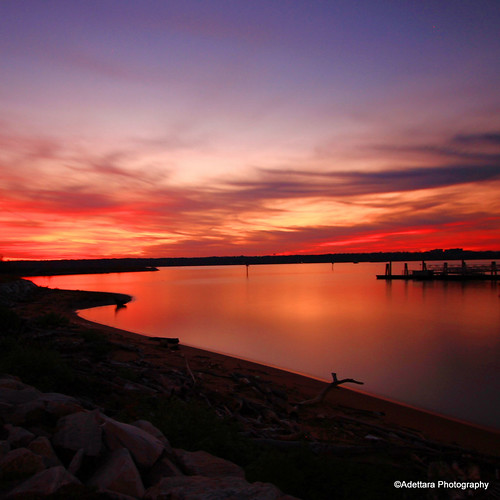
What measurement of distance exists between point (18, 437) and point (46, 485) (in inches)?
47.4

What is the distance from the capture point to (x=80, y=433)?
4652 mm

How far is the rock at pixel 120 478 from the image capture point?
3.93 m

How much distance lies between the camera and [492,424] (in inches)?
460

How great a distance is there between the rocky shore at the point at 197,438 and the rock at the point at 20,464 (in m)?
0.01

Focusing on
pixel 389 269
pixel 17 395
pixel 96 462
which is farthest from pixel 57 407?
pixel 389 269

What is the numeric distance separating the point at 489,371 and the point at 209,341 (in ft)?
54.4

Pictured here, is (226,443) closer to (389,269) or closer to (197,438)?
(197,438)

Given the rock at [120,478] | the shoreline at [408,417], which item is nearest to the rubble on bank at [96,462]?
the rock at [120,478]

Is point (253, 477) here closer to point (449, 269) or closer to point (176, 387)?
point (176, 387)

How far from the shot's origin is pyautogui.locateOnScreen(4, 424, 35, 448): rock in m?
4.37

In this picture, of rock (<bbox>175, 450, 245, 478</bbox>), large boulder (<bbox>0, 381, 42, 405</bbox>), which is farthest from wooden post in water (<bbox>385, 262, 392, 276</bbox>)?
large boulder (<bbox>0, 381, 42, 405</bbox>)

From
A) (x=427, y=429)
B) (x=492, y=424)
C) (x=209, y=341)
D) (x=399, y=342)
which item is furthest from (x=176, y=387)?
(x=399, y=342)

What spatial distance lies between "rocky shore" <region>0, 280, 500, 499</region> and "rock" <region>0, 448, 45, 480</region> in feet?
0.04

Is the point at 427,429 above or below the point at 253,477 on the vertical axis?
below
